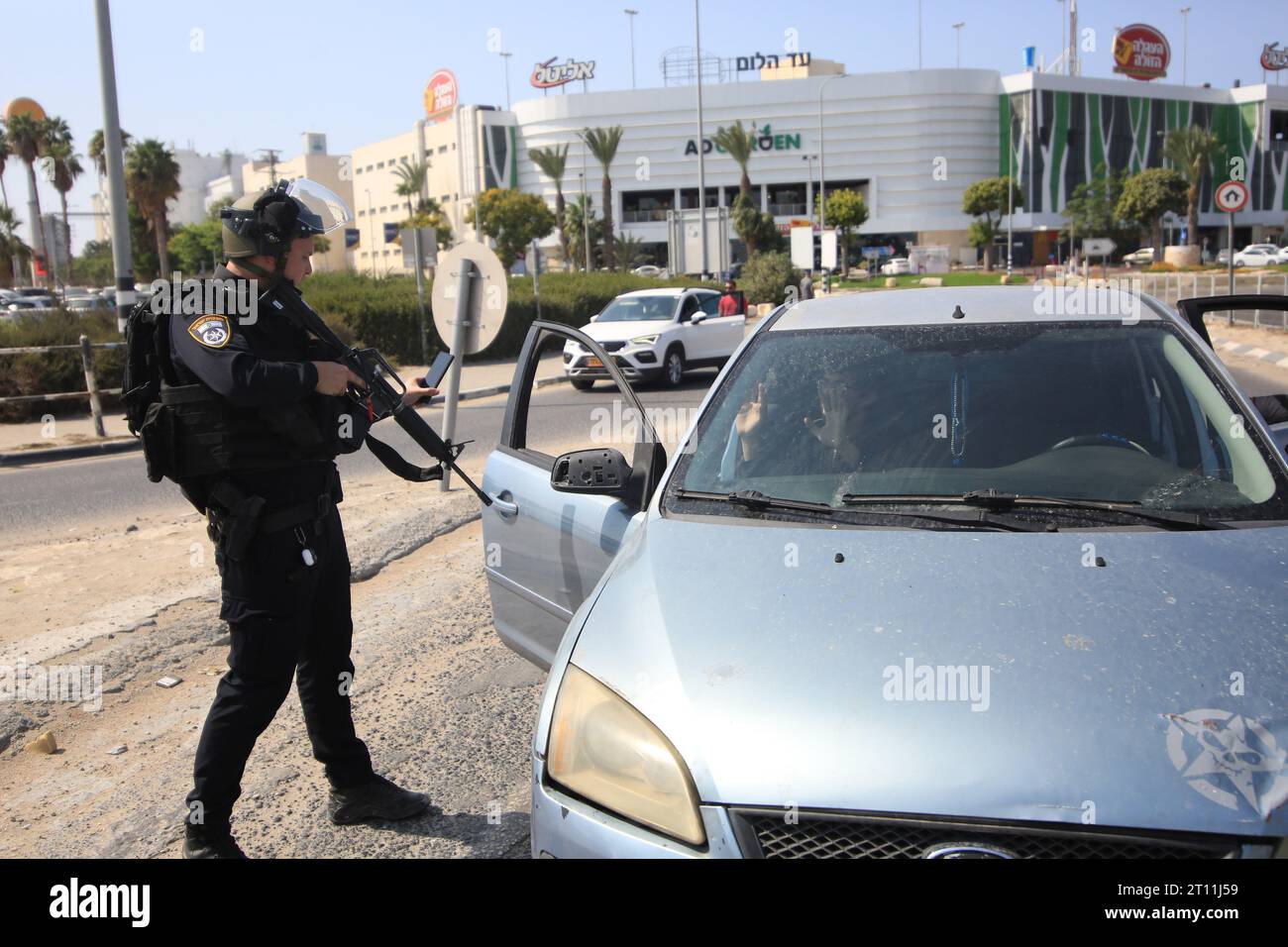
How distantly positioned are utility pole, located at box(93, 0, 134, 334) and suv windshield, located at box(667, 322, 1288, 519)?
12747mm

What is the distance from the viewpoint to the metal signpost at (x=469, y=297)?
850 centimetres

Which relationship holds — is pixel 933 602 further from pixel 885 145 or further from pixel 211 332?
pixel 885 145

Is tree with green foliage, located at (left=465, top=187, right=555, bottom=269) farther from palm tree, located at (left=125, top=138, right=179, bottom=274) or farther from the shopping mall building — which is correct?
palm tree, located at (left=125, top=138, right=179, bottom=274)

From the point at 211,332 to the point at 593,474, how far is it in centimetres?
112

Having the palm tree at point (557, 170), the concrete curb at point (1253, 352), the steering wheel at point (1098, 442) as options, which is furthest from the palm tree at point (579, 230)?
the steering wheel at point (1098, 442)

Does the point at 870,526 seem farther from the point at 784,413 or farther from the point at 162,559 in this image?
the point at 162,559

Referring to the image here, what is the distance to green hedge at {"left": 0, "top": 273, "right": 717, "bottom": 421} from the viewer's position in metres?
15.8

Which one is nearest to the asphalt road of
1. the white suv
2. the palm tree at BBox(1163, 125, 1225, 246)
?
the white suv

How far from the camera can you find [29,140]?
66.9 m

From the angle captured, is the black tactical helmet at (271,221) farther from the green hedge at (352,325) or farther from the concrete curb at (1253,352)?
the concrete curb at (1253,352)

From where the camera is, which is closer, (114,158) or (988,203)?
(114,158)

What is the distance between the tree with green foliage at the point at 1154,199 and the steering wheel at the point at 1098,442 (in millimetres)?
72916

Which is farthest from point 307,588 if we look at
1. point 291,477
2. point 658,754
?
point 658,754

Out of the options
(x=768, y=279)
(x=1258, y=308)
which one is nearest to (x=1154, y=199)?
(x=768, y=279)
